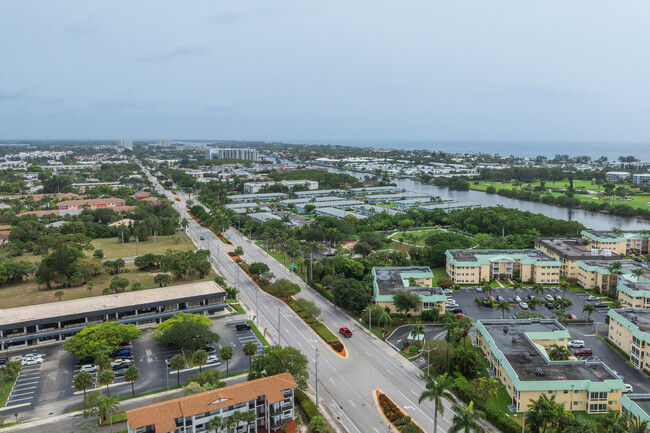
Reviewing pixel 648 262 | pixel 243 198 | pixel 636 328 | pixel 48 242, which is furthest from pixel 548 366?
pixel 243 198

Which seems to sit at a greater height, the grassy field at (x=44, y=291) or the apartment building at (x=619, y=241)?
the apartment building at (x=619, y=241)

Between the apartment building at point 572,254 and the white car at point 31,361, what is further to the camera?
the apartment building at point 572,254

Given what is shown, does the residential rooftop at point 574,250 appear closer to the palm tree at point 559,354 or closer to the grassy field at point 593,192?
the palm tree at point 559,354

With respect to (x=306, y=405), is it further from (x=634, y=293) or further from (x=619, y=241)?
(x=619, y=241)

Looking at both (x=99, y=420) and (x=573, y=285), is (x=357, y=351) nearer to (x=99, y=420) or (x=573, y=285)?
(x=99, y=420)

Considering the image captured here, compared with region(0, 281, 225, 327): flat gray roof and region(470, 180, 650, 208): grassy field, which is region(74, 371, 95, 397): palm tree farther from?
→ region(470, 180, 650, 208): grassy field

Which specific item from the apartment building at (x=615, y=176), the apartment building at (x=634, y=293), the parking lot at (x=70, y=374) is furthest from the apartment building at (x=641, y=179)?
the parking lot at (x=70, y=374)
